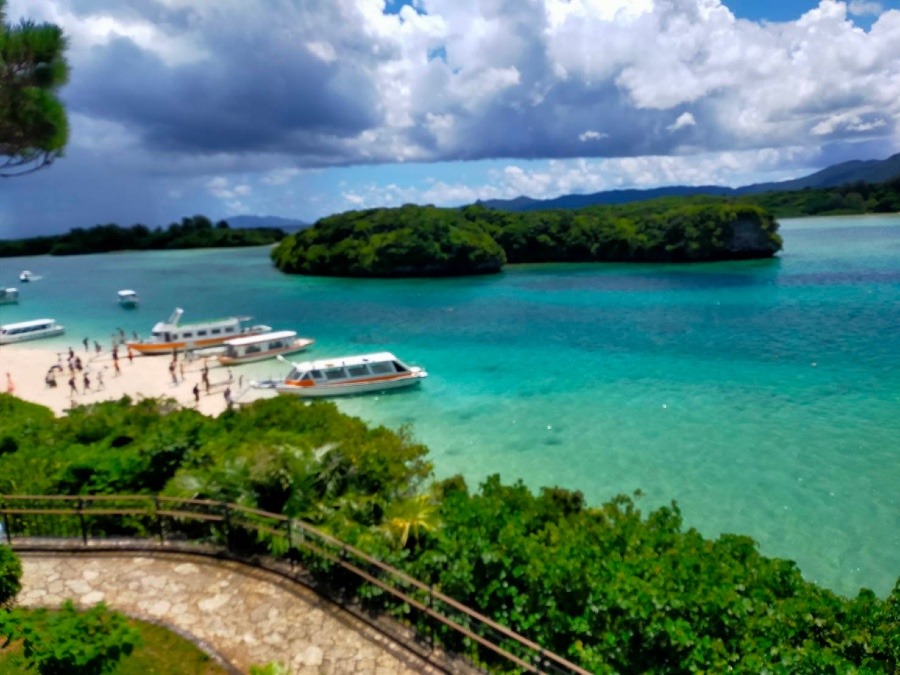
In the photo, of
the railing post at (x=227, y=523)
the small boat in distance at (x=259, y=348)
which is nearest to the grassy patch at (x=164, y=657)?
the railing post at (x=227, y=523)

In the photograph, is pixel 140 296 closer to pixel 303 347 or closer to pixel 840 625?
pixel 303 347

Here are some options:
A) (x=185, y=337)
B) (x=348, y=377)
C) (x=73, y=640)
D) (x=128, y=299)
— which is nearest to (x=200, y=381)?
(x=348, y=377)

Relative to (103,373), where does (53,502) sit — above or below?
above

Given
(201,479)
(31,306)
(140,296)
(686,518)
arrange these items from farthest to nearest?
(140,296), (31,306), (686,518), (201,479)

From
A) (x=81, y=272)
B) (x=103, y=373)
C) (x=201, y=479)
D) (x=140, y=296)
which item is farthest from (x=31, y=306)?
(x=201, y=479)

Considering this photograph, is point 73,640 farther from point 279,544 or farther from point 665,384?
point 665,384

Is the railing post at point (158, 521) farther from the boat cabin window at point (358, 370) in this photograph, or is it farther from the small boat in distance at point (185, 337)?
the small boat in distance at point (185, 337)

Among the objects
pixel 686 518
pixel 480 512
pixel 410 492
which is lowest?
pixel 686 518

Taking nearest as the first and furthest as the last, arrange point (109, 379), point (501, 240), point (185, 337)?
point (109, 379), point (185, 337), point (501, 240)
